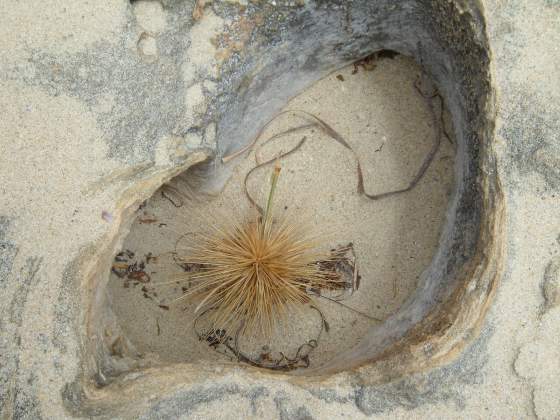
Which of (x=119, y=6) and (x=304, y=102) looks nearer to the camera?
(x=119, y=6)

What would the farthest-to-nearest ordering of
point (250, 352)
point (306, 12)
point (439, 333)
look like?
point (250, 352) → point (306, 12) → point (439, 333)

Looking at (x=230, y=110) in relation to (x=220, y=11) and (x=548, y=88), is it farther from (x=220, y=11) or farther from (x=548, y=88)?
(x=548, y=88)

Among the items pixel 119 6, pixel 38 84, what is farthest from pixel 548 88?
pixel 38 84

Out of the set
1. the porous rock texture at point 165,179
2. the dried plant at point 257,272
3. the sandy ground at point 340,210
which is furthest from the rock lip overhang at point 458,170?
the dried plant at point 257,272

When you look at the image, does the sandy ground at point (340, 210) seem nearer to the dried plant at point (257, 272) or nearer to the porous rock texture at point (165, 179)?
the dried plant at point (257, 272)

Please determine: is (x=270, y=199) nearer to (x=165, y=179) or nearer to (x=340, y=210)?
(x=340, y=210)

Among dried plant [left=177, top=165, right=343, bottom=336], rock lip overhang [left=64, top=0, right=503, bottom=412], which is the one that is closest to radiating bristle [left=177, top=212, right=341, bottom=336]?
dried plant [left=177, top=165, right=343, bottom=336]

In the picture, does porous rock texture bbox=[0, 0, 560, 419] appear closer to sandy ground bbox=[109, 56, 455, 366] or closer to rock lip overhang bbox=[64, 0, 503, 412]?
rock lip overhang bbox=[64, 0, 503, 412]
